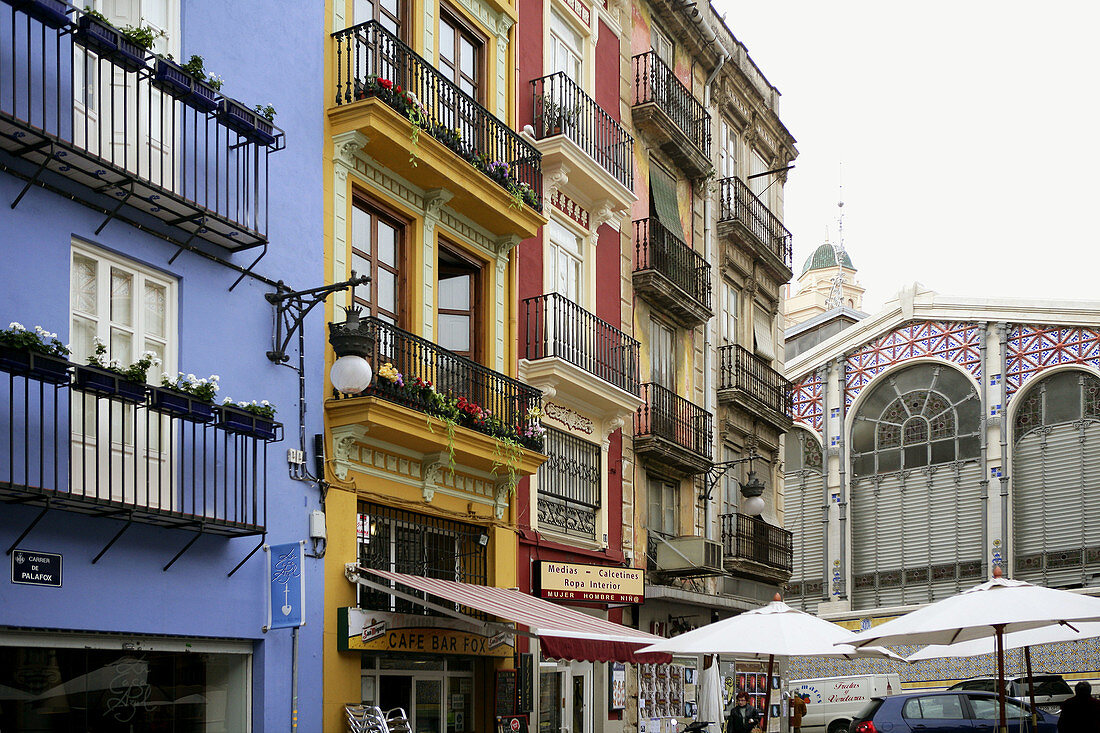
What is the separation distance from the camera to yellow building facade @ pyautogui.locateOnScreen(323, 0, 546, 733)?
13984mm

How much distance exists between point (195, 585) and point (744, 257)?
1954 cm

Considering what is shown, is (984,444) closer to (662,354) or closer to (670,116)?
(662,354)

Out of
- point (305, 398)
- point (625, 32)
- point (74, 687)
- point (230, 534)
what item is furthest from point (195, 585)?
point (625, 32)

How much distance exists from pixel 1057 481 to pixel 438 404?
1083 inches

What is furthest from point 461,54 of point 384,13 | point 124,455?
point 124,455

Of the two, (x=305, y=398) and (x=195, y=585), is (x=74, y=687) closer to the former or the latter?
(x=195, y=585)

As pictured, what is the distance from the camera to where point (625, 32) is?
78.4 feet

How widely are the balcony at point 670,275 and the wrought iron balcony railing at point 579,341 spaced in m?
1.51

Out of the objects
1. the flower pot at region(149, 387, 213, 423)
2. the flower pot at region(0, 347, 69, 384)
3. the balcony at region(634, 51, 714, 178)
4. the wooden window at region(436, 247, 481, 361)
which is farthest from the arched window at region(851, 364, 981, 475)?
the flower pot at region(0, 347, 69, 384)

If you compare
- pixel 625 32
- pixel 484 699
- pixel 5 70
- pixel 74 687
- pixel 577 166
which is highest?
pixel 625 32

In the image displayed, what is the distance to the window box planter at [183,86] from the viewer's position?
36.8 ft

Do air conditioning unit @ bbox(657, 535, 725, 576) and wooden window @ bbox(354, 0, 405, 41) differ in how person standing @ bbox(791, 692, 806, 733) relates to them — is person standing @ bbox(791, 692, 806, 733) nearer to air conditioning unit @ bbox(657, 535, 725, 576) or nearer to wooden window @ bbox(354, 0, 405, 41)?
air conditioning unit @ bbox(657, 535, 725, 576)

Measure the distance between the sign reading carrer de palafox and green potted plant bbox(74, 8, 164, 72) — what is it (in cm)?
940

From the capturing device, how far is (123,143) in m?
11.1
